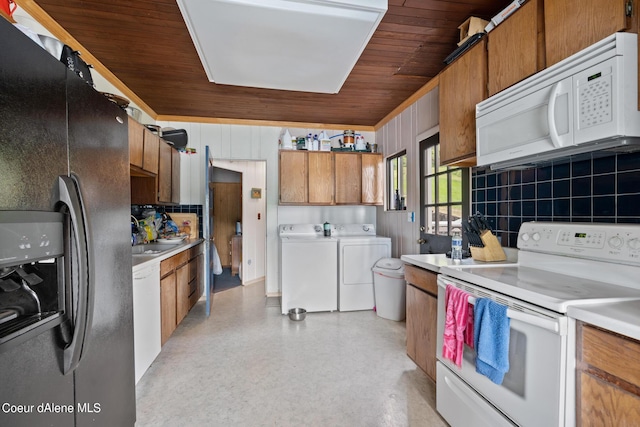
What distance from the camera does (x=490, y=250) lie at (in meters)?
1.85

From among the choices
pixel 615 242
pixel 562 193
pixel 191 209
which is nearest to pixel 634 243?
pixel 615 242

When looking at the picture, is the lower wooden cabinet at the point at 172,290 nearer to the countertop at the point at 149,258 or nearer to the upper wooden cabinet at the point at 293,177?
the countertop at the point at 149,258

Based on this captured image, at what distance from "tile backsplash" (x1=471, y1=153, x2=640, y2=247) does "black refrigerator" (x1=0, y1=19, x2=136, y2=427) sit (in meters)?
2.10

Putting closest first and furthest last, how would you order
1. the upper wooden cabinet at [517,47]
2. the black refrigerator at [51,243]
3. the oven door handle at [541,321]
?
the black refrigerator at [51,243], the oven door handle at [541,321], the upper wooden cabinet at [517,47]

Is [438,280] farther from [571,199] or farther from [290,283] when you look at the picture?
[290,283]

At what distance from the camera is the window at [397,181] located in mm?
3582

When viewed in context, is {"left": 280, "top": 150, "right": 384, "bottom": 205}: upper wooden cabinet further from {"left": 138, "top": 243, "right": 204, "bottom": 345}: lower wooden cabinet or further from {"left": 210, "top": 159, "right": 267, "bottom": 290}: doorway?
{"left": 138, "top": 243, "right": 204, "bottom": 345}: lower wooden cabinet

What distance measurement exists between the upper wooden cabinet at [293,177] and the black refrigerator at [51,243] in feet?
8.88

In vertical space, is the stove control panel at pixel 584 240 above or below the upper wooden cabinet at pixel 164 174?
below

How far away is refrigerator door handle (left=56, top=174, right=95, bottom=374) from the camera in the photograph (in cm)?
84

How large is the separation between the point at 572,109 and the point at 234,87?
271cm

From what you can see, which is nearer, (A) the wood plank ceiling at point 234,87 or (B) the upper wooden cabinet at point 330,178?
(A) the wood plank ceiling at point 234,87

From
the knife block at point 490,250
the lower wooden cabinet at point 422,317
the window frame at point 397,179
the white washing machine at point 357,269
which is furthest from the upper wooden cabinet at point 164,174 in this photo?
the knife block at point 490,250

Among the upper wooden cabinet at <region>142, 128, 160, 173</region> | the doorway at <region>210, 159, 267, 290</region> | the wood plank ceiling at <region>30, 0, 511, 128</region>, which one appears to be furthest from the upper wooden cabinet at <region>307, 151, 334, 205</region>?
the upper wooden cabinet at <region>142, 128, 160, 173</region>
